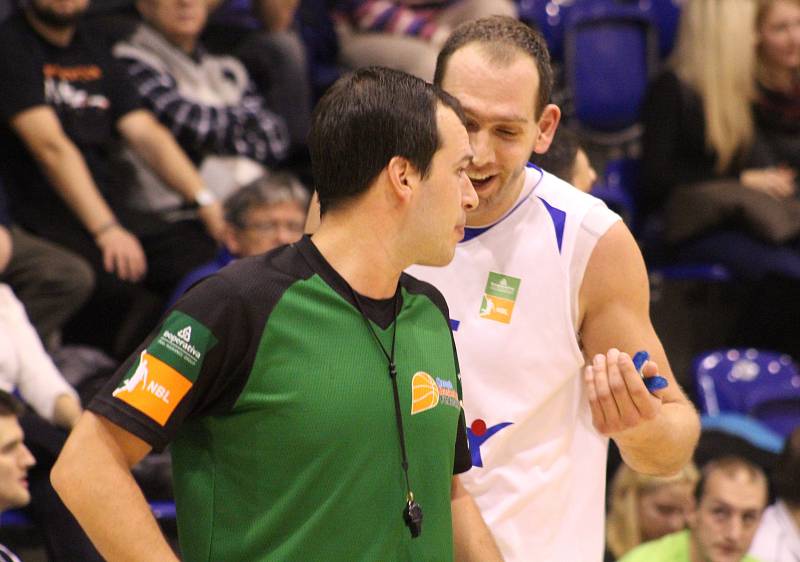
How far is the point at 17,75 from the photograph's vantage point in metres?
5.46

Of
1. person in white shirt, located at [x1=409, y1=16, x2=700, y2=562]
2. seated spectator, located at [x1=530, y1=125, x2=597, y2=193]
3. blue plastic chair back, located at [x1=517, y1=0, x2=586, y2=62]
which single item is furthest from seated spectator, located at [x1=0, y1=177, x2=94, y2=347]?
blue plastic chair back, located at [x1=517, y1=0, x2=586, y2=62]

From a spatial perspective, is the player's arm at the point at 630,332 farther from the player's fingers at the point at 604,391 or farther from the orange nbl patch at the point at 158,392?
the orange nbl patch at the point at 158,392

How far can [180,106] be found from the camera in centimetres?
604

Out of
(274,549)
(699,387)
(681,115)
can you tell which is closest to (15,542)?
(274,549)

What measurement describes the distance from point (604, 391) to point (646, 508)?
3069mm

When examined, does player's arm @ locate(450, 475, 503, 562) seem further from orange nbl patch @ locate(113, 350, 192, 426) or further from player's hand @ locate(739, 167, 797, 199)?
player's hand @ locate(739, 167, 797, 199)

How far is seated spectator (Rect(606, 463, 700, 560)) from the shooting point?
535 cm

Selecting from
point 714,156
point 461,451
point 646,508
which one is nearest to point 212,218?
point 646,508

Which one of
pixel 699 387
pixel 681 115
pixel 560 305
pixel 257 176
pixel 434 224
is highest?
pixel 434 224

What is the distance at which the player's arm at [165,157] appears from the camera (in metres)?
5.82

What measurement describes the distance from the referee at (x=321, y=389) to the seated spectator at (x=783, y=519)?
9.38ft

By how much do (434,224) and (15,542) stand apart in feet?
8.90

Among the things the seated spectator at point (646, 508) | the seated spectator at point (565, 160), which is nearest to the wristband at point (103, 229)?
the seated spectator at point (646, 508)

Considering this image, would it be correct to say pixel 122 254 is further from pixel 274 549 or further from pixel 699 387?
pixel 274 549
